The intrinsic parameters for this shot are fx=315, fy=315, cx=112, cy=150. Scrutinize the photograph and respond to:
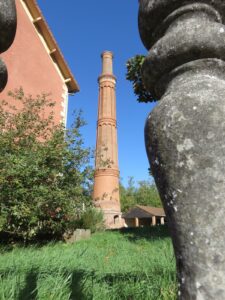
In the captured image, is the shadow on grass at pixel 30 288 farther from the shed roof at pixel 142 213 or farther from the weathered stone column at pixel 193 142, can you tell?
the shed roof at pixel 142 213

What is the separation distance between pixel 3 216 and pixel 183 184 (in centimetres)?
832

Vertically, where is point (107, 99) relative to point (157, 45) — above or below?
above

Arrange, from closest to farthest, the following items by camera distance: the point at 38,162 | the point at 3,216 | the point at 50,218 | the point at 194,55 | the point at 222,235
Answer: the point at 222,235 → the point at 194,55 → the point at 3,216 → the point at 38,162 → the point at 50,218

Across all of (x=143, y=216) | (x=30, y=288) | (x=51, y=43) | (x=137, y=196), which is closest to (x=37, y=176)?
(x=30, y=288)

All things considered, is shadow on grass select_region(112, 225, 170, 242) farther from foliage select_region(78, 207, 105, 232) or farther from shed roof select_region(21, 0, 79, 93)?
shed roof select_region(21, 0, 79, 93)

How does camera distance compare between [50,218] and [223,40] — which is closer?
[223,40]

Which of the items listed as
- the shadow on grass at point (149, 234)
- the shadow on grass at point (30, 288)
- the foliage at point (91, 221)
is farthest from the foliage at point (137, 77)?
the shadow on grass at point (30, 288)

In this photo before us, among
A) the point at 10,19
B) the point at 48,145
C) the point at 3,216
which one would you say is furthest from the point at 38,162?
the point at 10,19

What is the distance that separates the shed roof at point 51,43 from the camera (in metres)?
16.0

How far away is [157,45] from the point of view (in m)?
1.11

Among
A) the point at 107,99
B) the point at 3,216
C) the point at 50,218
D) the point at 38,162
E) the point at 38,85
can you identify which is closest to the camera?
the point at 3,216

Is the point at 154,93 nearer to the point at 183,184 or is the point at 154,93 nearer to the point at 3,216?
the point at 183,184

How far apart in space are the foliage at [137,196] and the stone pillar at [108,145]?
65.7 feet

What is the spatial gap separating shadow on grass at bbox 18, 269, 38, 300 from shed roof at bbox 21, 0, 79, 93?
15.6 metres
